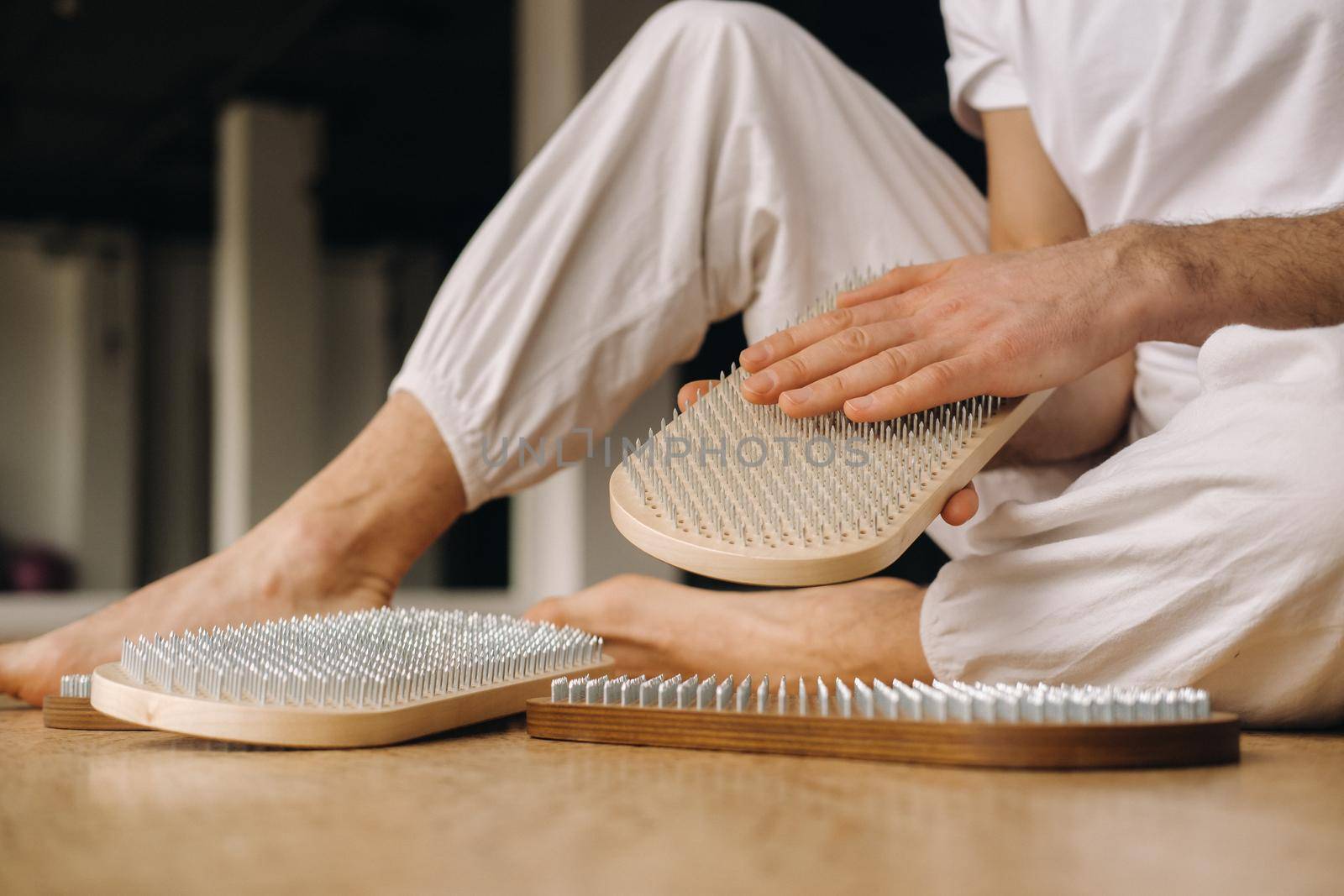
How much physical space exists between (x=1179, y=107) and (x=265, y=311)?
19.1 ft

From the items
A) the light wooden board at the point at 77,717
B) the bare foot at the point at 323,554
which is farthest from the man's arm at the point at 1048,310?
the light wooden board at the point at 77,717

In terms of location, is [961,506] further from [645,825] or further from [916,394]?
[645,825]

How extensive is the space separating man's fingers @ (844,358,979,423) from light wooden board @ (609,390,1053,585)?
42 millimetres

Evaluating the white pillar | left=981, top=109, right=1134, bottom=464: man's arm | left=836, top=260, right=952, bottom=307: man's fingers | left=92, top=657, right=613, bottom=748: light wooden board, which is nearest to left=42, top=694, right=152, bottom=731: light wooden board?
left=92, top=657, right=613, bottom=748: light wooden board

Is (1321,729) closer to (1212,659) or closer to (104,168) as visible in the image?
(1212,659)

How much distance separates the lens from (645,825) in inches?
21.5

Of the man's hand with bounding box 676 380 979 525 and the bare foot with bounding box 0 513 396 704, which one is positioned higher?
the man's hand with bounding box 676 380 979 525

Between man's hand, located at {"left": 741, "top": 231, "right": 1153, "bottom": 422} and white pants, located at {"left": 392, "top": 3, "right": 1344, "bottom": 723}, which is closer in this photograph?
man's hand, located at {"left": 741, "top": 231, "right": 1153, "bottom": 422}

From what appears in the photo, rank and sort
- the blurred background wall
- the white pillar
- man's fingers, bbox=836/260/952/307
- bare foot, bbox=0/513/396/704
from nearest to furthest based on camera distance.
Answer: man's fingers, bbox=836/260/952/307 → bare foot, bbox=0/513/396/704 → the blurred background wall → the white pillar

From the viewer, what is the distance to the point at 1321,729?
0.88 m

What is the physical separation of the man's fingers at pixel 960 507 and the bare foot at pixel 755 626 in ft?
0.63

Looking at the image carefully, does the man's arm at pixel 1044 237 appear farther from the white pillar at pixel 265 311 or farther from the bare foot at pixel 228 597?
the white pillar at pixel 265 311

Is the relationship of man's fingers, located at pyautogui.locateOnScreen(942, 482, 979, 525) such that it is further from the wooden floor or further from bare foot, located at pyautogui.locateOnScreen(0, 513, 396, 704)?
bare foot, located at pyautogui.locateOnScreen(0, 513, 396, 704)

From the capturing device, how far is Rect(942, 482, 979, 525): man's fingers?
2.70 ft
